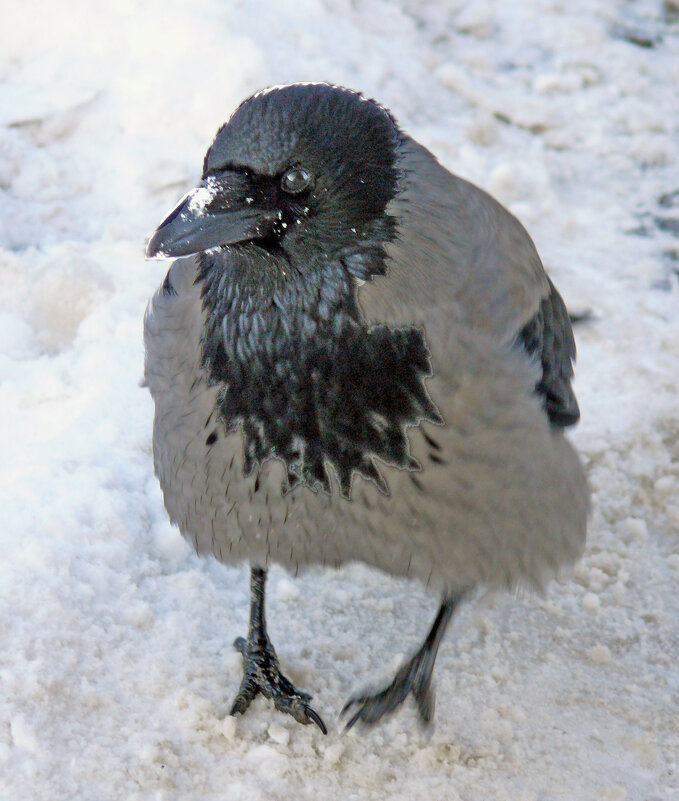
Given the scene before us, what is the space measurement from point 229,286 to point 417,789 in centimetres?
134

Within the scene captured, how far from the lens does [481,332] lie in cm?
255

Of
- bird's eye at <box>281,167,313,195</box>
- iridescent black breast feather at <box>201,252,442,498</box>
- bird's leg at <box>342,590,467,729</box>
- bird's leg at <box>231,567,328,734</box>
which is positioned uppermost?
bird's eye at <box>281,167,313,195</box>

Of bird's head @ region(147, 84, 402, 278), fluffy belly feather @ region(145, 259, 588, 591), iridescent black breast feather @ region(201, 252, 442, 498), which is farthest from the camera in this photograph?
fluffy belly feather @ region(145, 259, 588, 591)

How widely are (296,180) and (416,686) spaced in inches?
56.1

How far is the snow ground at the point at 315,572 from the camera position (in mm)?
2789

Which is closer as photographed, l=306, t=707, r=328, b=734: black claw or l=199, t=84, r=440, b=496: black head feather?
l=199, t=84, r=440, b=496: black head feather

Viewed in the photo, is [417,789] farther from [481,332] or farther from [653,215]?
[653,215]

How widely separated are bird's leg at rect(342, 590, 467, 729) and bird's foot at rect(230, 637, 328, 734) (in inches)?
4.3

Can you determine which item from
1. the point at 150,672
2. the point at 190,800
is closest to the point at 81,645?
the point at 150,672

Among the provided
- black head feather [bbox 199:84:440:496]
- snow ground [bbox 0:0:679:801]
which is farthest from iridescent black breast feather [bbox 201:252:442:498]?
snow ground [bbox 0:0:679:801]

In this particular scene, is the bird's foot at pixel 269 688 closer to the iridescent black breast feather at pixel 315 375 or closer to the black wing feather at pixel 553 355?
the iridescent black breast feather at pixel 315 375

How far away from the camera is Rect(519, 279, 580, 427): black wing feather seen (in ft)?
9.39

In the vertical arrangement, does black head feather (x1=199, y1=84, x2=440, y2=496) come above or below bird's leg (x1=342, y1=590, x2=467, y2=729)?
above

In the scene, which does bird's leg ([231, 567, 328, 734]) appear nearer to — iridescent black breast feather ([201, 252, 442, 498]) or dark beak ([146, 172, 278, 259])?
iridescent black breast feather ([201, 252, 442, 498])
